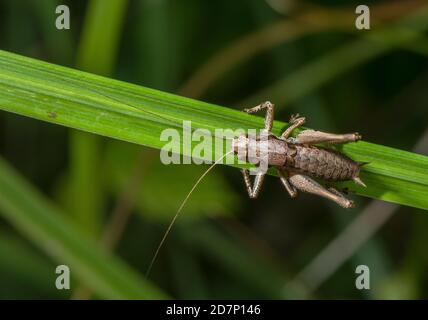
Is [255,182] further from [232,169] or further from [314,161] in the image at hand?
[232,169]

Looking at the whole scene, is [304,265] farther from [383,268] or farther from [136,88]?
[136,88]

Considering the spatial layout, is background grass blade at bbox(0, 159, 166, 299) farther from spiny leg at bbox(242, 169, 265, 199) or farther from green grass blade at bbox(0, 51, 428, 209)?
spiny leg at bbox(242, 169, 265, 199)

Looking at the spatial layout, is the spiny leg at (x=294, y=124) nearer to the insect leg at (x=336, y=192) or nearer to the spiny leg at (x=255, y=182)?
the spiny leg at (x=255, y=182)

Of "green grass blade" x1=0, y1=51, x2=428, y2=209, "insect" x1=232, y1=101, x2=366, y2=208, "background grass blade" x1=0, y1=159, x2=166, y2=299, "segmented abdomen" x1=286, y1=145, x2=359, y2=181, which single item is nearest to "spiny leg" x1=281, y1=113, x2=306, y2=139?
"insect" x1=232, y1=101, x2=366, y2=208

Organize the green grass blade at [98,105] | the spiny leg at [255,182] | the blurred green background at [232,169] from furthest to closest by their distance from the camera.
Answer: the blurred green background at [232,169], the spiny leg at [255,182], the green grass blade at [98,105]

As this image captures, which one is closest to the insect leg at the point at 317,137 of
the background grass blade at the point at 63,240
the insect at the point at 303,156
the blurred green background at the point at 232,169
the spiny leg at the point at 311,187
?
the insect at the point at 303,156

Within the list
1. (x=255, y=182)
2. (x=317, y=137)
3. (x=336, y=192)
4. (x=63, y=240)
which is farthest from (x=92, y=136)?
(x=336, y=192)
